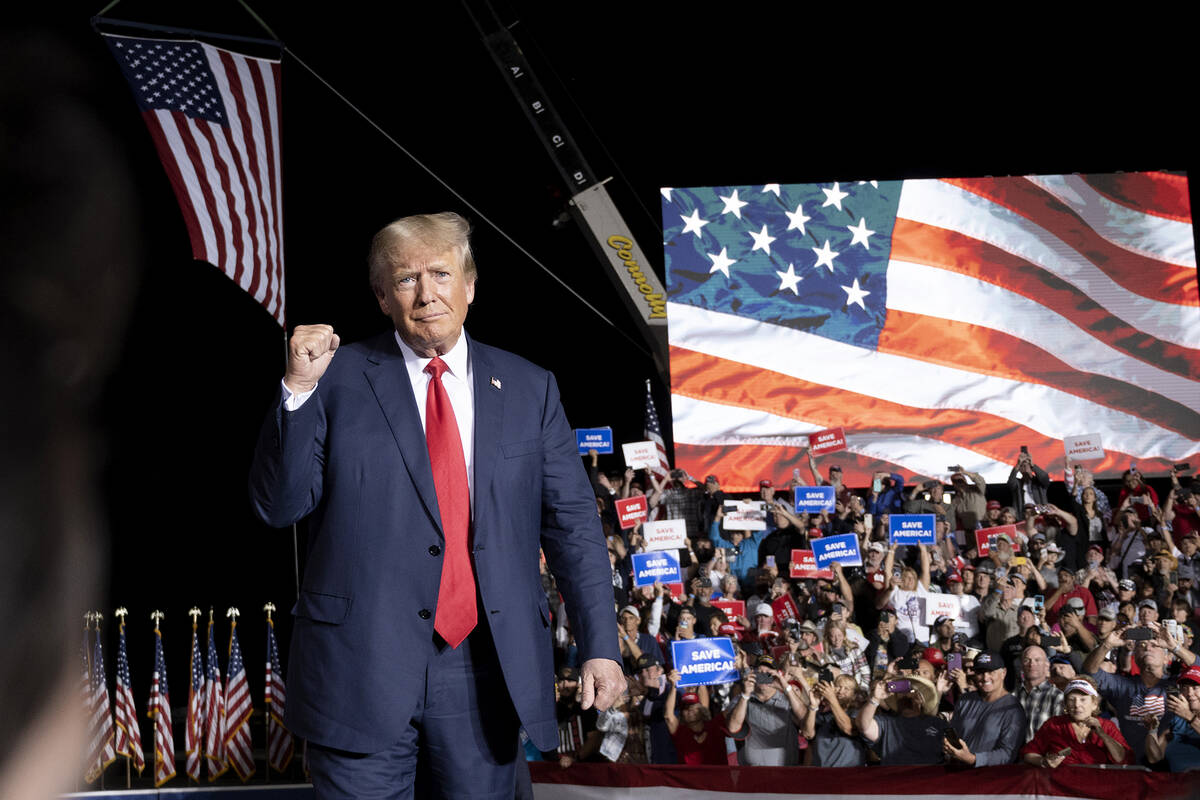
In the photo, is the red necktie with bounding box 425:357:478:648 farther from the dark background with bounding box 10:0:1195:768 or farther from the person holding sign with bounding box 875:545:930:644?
the dark background with bounding box 10:0:1195:768

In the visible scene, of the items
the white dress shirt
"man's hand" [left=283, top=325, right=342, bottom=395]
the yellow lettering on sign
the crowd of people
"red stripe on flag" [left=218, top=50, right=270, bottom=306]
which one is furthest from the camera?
the yellow lettering on sign

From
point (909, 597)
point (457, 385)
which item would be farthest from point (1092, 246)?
point (457, 385)

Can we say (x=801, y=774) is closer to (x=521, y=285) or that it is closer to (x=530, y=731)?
(x=530, y=731)

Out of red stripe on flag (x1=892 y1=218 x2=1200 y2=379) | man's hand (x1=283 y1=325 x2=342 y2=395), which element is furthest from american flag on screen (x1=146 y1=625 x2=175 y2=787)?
red stripe on flag (x1=892 y1=218 x2=1200 y2=379)

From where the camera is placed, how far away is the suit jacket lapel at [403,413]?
197 centimetres

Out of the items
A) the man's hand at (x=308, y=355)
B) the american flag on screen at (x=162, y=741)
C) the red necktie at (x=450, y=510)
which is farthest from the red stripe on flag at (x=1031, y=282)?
the man's hand at (x=308, y=355)

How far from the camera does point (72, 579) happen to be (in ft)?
5.21

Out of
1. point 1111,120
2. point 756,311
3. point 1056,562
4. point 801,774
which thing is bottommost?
point 801,774

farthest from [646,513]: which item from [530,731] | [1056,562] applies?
[530,731]

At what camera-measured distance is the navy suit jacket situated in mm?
1875

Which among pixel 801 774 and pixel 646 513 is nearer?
pixel 801 774

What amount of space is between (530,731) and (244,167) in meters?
5.48

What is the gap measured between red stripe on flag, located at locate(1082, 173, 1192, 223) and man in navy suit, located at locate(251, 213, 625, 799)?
11.1 m

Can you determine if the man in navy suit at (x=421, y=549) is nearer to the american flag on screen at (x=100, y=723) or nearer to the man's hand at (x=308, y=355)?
the man's hand at (x=308, y=355)
